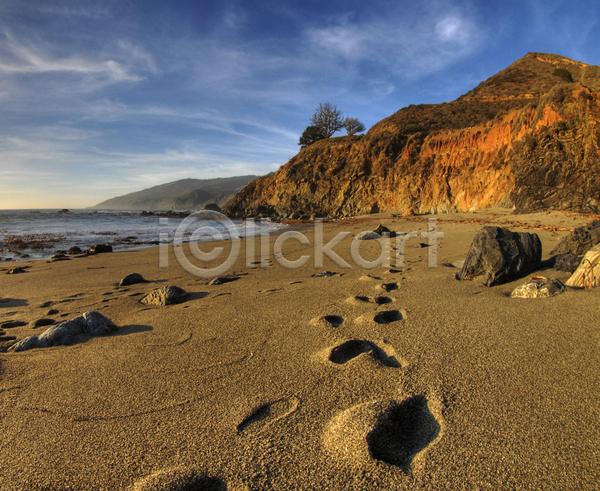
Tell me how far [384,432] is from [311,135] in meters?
37.3

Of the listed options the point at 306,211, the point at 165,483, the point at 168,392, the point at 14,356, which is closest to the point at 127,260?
the point at 14,356

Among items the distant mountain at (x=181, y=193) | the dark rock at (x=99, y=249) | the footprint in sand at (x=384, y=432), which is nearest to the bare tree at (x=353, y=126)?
the dark rock at (x=99, y=249)

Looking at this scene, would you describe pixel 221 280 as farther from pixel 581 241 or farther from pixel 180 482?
pixel 581 241

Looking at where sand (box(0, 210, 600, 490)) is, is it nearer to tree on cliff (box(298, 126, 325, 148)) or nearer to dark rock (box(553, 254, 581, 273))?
dark rock (box(553, 254, 581, 273))

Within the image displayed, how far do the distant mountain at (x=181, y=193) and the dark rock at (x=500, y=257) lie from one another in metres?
107

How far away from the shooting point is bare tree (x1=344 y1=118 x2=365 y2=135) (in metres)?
35.1

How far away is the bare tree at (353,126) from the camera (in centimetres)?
3509

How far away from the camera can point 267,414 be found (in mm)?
1423

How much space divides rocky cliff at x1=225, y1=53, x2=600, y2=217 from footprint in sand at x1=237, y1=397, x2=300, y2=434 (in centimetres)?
1123

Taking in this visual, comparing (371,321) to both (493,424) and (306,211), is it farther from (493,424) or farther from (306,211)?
(306,211)

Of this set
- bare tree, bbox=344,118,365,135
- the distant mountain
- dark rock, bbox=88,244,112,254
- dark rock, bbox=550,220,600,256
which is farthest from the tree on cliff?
the distant mountain

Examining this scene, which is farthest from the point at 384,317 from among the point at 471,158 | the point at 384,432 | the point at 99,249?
the point at 471,158

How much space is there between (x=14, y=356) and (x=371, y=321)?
2653 millimetres

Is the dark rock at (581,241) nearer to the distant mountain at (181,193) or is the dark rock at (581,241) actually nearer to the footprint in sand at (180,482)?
the footprint in sand at (180,482)
